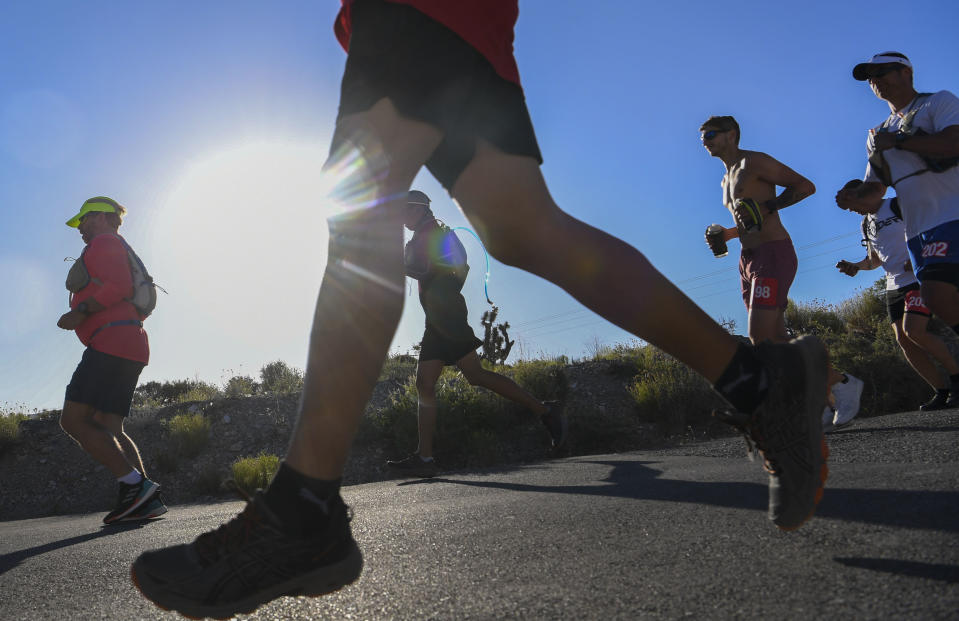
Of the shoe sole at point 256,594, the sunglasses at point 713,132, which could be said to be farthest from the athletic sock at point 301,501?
the sunglasses at point 713,132

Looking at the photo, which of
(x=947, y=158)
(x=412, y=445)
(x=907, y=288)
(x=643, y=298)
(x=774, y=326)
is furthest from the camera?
(x=412, y=445)

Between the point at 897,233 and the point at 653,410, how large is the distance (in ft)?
11.4

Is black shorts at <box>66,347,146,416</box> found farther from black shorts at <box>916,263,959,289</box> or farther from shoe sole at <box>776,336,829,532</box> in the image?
black shorts at <box>916,263,959,289</box>

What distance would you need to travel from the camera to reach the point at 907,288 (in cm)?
561

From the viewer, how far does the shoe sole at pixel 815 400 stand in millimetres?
1635

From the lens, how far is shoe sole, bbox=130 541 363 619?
1408mm

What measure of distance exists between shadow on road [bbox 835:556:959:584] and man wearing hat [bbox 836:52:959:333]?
3.12m

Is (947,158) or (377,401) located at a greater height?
(947,158)

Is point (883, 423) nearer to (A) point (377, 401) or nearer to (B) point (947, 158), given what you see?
(B) point (947, 158)

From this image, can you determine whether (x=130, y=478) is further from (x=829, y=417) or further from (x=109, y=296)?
(x=829, y=417)

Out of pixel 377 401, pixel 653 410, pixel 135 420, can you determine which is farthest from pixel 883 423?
pixel 135 420

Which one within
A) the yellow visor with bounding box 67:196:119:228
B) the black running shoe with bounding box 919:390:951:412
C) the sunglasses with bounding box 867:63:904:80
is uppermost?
the sunglasses with bounding box 867:63:904:80

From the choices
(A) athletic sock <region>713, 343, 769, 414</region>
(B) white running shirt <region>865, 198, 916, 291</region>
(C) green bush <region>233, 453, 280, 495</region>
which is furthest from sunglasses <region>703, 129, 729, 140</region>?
(C) green bush <region>233, 453, 280, 495</region>

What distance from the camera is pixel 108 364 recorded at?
489 cm
